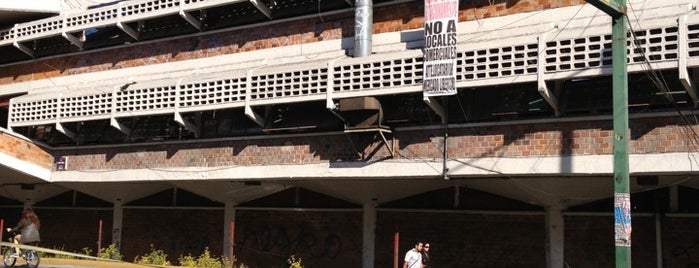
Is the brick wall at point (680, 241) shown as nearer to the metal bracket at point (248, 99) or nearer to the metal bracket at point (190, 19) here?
the metal bracket at point (248, 99)

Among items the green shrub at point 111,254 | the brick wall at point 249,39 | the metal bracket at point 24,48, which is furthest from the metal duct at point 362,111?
the metal bracket at point 24,48

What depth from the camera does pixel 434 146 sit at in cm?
1473

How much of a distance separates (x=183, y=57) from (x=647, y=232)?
1210 cm

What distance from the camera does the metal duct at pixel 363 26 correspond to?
15969 millimetres

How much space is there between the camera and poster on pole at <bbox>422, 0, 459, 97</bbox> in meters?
13.8

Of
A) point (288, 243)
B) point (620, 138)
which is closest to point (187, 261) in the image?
point (288, 243)

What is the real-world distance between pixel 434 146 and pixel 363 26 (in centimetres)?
322

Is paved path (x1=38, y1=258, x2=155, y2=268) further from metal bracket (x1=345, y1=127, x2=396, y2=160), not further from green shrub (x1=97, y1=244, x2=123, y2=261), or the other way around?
metal bracket (x1=345, y1=127, x2=396, y2=160)

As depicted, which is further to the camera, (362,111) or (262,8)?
(262,8)

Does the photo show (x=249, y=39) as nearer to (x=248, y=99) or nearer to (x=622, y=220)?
(x=248, y=99)

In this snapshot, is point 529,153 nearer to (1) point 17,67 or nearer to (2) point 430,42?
(2) point 430,42

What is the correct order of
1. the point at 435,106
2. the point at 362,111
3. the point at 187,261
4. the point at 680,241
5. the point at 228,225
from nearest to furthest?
the point at 680,241 → the point at 435,106 → the point at 362,111 → the point at 187,261 → the point at 228,225

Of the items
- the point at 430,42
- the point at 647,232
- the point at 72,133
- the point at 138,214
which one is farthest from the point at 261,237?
the point at 647,232

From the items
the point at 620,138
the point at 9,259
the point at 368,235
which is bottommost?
the point at 9,259
